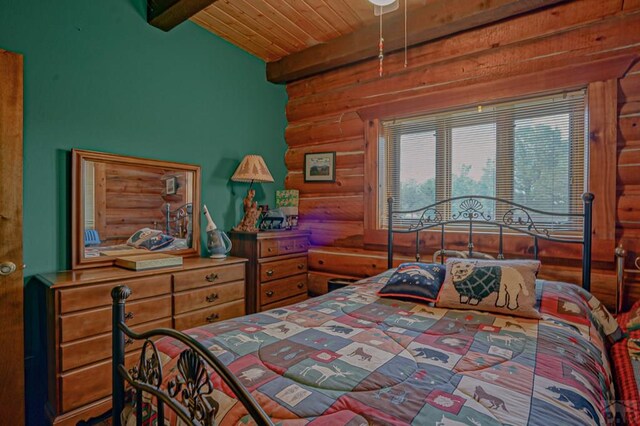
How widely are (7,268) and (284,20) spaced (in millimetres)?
2570

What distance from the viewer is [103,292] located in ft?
6.27

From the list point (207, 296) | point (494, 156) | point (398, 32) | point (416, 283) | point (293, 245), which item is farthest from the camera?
point (293, 245)

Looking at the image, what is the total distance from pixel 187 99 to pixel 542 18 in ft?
9.03

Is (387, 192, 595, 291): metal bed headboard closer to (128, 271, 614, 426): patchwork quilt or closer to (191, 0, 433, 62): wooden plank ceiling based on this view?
(128, 271, 614, 426): patchwork quilt

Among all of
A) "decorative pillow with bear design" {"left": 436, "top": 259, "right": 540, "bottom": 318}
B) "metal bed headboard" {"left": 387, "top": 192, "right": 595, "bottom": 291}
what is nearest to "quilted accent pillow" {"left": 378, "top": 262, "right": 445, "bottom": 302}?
"decorative pillow with bear design" {"left": 436, "top": 259, "right": 540, "bottom": 318}

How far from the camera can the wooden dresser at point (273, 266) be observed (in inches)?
112

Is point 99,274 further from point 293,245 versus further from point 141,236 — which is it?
point 293,245

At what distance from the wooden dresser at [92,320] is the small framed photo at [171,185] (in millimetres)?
692

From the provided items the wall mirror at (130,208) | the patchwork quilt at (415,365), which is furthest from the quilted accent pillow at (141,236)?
the patchwork quilt at (415,365)

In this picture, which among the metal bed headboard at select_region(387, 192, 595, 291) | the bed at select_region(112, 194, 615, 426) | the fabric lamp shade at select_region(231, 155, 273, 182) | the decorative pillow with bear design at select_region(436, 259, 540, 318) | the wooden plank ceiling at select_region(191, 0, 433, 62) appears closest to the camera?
the bed at select_region(112, 194, 615, 426)

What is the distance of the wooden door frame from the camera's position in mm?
1729

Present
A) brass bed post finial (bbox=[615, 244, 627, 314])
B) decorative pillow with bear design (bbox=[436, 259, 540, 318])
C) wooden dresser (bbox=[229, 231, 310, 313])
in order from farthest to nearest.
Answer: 1. wooden dresser (bbox=[229, 231, 310, 313])
2. brass bed post finial (bbox=[615, 244, 627, 314])
3. decorative pillow with bear design (bbox=[436, 259, 540, 318])

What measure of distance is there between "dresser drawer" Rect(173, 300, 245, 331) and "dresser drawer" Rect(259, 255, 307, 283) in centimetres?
32

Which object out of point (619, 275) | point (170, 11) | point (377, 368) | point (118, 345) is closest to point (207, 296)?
point (118, 345)
